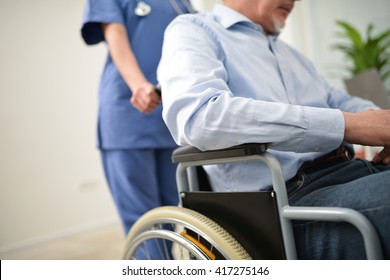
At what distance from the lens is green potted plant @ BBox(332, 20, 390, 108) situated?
1148 millimetres

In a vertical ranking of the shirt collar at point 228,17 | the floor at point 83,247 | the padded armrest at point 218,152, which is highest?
the shirt collar at point 228,17

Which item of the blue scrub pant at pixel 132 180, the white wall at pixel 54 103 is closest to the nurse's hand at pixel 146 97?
the blue scrub pant at pixel 132 180

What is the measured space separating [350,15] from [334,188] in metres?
1.00

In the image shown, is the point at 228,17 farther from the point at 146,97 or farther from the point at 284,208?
the point at 284,208

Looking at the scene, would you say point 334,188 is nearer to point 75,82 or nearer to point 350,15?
point 350,15

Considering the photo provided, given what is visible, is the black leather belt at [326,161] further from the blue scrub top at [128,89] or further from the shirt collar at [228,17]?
the blue scrub top at [128,89]

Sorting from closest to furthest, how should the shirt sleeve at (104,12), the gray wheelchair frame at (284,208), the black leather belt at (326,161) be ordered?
the gray wheelchair frame at (284,208)
the black leather belt at (326,161)
the shirt sleeve at (104,12)

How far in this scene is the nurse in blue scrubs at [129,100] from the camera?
107cm

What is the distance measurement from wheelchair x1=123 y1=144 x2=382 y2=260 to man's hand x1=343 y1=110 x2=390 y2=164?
0.47 ft

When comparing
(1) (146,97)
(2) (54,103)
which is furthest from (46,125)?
(1) (146,97)

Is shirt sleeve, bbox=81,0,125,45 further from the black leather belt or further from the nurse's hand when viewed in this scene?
the black leather belt

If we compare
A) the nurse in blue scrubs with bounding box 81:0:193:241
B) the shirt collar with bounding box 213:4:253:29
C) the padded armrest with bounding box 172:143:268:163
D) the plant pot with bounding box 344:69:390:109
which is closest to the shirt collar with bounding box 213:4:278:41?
the shirt collar with bounding box 213:4:253:29

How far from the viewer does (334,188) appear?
2.04 ft

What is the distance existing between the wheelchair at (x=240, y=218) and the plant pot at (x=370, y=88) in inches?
27.0
